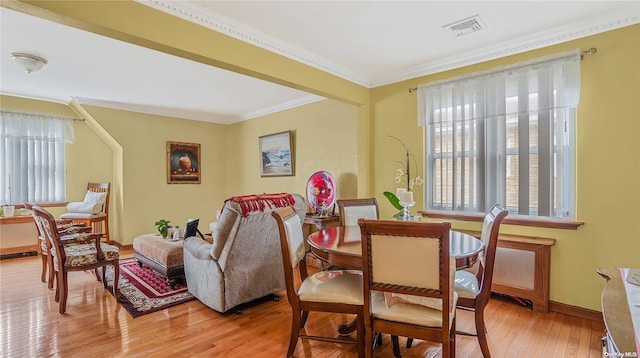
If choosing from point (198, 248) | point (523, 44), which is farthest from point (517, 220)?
A: point (198, 248)

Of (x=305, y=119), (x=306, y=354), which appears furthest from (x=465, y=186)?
(x=305, y=119)

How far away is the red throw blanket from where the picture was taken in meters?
2.56

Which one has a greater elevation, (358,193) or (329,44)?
(329,44)

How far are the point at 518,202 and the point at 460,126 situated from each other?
928 mm

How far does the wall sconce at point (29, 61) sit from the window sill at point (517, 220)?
173 inches

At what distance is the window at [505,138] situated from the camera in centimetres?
263

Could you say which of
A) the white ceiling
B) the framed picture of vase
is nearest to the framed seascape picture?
the white ceiling

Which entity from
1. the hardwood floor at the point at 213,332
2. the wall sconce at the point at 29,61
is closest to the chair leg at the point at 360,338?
the hardwood floor at the point at 213,332

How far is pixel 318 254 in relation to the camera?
2.00 m

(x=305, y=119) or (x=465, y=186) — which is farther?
(x=305, y=119)

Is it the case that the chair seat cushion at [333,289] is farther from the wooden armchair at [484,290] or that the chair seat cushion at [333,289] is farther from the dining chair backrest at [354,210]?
the dining chair backrest at [354,210]

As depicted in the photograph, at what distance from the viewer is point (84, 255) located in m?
2.88

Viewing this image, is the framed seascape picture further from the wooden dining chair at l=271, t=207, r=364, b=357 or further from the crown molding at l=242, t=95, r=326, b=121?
the wooden dining chair at l=271, t=207, r=364, b=357

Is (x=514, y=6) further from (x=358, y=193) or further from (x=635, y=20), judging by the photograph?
(x=358, y=193)
